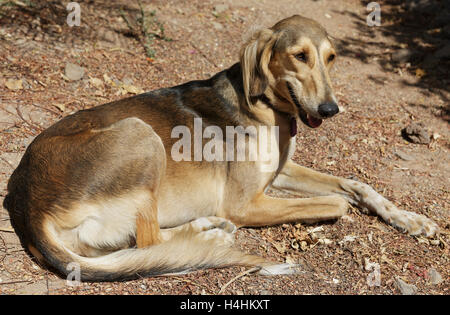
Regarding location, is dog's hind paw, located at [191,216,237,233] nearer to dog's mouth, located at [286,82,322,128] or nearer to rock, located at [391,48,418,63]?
dog's mouth, located at [286,82,322,128]

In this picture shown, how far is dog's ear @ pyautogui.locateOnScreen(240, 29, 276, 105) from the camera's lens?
3449 millimetres

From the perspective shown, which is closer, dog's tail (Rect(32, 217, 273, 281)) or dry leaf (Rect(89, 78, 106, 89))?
dog's tail (Rect(32, 217, 273, 281))

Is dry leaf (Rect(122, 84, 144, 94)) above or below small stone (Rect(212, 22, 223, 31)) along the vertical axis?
below

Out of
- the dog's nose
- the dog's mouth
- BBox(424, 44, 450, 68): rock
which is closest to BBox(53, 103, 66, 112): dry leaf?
the dog's mouth

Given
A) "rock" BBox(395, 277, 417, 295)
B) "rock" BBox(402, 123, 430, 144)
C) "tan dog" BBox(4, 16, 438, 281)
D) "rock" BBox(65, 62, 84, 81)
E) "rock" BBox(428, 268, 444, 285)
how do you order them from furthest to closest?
"rock" BBox(65, 62, 84, 81)
"rock" BBox(402, 123, 430, 144)
"rock" BBox(428, 268, 444, 285)
"rock" BBox(395, 277, 417, 295)
"tan dog" BBox(4, 16, 438, 281)

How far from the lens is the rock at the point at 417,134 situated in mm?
4992

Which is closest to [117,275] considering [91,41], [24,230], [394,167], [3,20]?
[24,230]

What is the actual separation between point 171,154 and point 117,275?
3.28ft

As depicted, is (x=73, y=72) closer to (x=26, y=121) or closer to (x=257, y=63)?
(x=26, y=121)

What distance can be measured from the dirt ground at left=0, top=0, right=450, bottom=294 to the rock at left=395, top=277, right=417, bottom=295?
0.05 ft

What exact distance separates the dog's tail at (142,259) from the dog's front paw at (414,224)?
50.7 inches

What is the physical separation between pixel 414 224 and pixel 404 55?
3.97 metres

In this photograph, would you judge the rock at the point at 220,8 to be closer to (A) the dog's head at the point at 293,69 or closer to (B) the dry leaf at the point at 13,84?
(B) the dry leaf at the point at 13,84

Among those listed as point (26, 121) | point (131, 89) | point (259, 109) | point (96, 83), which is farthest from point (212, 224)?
point (96, 83)
